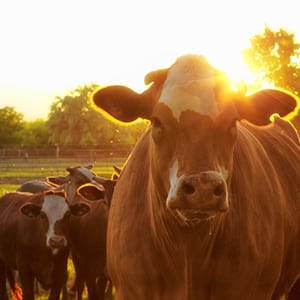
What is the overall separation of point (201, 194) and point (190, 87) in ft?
2.44

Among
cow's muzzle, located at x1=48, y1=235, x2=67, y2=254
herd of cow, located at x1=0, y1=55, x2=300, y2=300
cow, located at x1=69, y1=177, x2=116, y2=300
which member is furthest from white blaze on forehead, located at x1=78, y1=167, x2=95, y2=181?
herd of cow, located at x1=0, y1=55, x2=300, y2=300

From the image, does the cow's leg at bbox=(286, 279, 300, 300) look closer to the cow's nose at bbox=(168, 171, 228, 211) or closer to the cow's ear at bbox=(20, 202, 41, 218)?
the cow's nose at bbox=(168, 171, 228, 211)

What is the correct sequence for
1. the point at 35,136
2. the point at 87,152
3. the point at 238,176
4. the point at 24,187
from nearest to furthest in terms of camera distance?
the point at 238,176 < the point at 24,187 < the point at 87,152 < the point at 35,136

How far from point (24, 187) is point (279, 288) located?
31.0 ft

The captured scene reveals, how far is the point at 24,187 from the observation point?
14.0 metres

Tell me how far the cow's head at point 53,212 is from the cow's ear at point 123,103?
4668 millimetres

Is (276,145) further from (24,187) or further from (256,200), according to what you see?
(24,187)

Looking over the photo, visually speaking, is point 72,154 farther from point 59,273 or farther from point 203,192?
point 203,192

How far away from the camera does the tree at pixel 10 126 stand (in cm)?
6994

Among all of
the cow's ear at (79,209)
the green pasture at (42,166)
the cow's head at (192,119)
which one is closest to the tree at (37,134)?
the green pasture at (42,166)

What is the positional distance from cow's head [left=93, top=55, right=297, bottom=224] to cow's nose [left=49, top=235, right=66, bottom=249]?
15.2 ft

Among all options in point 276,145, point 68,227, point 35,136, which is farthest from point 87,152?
point 276,145

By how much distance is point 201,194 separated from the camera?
3350 millimetres

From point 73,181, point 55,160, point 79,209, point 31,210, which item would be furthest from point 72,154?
point 31,210
